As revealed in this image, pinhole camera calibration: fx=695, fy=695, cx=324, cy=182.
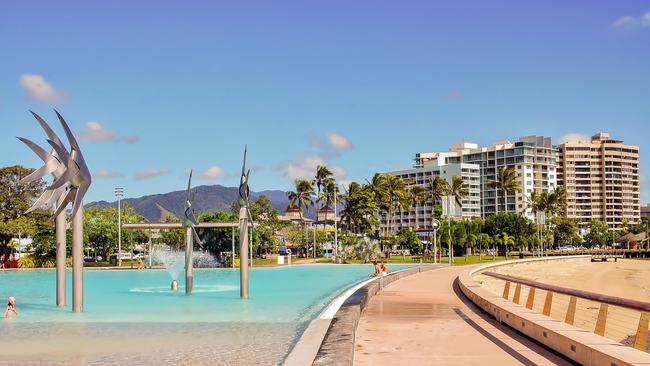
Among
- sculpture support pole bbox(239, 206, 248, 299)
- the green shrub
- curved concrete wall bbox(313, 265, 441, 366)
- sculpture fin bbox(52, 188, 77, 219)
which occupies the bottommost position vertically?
the green shrub

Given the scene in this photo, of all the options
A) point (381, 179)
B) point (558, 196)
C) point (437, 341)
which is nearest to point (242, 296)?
point (437, 341)

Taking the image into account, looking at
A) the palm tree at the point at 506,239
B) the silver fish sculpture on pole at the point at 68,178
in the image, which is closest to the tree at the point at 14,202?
the silver fish sculpture on pole at the point at 68,178

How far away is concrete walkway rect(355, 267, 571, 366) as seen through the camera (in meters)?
10.0

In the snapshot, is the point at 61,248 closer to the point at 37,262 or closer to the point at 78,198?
the point at 78,198

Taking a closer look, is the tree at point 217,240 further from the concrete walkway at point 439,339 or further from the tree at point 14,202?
the concrete walkway at point 439,339

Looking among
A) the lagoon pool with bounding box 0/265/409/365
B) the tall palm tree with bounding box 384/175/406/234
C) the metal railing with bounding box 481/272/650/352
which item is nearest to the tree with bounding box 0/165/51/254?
the lagoon pool with bounding box 0/265/409/365

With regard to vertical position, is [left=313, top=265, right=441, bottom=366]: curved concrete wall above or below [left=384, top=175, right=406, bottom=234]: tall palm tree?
below

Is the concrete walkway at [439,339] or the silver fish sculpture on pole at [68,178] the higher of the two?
the silver fish sculpture on pole at [68,178]

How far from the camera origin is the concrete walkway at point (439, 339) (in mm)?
10031

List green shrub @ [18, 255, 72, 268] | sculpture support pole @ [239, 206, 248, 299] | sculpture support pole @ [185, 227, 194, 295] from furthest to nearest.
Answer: green shrub @ [18, 255, 72, 268] < sculpture support pole @ [185, 227, 194, 295] < sculpture support pole @ [239, 206, 248, 299]

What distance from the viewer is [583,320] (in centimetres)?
2469

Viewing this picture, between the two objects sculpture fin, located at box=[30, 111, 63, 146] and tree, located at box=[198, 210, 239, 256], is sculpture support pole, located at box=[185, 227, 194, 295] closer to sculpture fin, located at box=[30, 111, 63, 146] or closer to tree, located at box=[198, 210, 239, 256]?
sculpture fin, located at box=[30, 111, 63, 146]

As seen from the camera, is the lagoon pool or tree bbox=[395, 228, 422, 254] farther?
tree bbox=[395, 228, 422, 254]

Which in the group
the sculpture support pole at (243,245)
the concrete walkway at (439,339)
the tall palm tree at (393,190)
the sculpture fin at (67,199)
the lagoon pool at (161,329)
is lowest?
the lagoon pool at (161,329)
